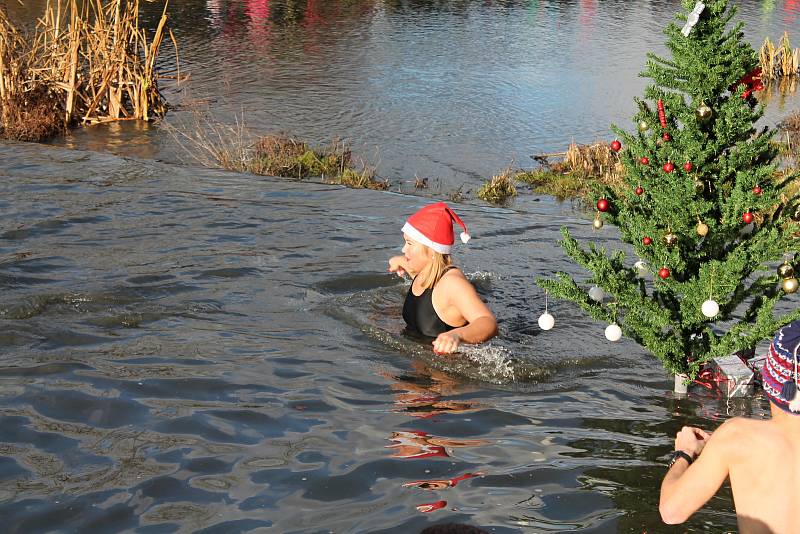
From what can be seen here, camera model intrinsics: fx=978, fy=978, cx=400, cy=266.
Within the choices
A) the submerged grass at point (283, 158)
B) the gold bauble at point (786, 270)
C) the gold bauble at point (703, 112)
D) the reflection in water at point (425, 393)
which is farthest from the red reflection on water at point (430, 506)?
the submerged grass at point (283, 158)

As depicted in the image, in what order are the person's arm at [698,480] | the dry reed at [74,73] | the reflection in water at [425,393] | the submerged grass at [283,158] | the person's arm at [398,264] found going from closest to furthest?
the person's arm at [698,480]
the reflection in water at [425,393]
the person's arm at [398,264]
the submerged grass at [283,158]
the dry reed at [74,73]

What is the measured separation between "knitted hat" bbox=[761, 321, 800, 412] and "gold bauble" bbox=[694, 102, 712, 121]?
7.97 ft

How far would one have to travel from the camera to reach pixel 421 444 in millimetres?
5828

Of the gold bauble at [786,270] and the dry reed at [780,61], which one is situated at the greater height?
the gold bauble at [786,270]

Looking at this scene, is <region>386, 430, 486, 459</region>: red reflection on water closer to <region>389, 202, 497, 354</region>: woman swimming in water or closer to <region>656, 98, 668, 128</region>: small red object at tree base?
<region>389, 202, 497, 354</region>: woman swimming in water

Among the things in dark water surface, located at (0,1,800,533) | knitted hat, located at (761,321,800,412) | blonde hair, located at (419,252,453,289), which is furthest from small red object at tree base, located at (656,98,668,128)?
knitted hat, located at (761,321,800,412)

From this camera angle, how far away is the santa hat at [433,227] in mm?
7320

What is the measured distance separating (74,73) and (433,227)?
981 centimetres

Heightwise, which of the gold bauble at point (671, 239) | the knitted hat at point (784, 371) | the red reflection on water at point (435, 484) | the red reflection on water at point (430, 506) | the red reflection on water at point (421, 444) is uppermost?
the knitted hat at point (784, 371)

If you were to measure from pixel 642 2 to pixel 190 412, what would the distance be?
30.9 m

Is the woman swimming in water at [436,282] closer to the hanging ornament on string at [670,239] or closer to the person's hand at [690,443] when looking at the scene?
the hanging ornament on string at [670,239]

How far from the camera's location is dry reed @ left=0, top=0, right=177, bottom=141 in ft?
48.0

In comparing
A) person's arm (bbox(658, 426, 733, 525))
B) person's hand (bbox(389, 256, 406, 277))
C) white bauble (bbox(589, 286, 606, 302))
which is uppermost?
person's arm (bbox(658, 426, 733, 525))

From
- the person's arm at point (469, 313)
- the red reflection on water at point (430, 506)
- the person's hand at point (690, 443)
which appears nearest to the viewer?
the person's hand at point (690, 443)
